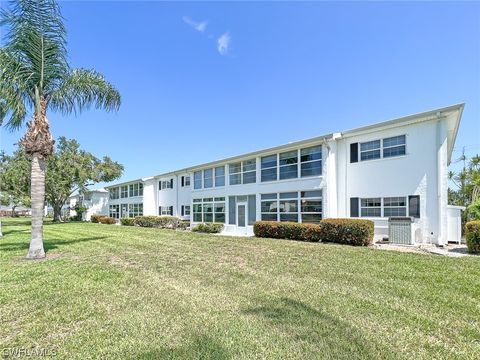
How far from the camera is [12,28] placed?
981cm

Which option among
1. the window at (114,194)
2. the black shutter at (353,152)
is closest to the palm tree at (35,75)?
the black shutter at (353,152)

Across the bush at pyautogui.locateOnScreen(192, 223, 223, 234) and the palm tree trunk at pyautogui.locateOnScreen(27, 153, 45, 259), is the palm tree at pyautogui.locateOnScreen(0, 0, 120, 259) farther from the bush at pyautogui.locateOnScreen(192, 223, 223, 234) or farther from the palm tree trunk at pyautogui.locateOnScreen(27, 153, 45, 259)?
the bush at pyautogui.locateOnScreen(192, 223, 223, 234)

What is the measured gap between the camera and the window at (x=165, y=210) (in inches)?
1243

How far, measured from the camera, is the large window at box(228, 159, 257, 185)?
20.9m

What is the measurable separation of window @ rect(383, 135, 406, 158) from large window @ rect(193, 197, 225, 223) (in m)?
12.8

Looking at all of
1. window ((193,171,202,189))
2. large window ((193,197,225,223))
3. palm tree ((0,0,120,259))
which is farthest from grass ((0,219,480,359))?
window ((193,171,202,189))

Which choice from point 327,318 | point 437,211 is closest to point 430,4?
point 437,211

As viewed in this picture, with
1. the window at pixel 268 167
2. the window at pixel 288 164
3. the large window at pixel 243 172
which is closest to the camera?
the window at pixel 288 164

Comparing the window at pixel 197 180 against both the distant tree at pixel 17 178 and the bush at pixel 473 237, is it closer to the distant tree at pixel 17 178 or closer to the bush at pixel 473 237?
the bush at pixel 473 237

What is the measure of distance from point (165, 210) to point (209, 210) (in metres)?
9.86

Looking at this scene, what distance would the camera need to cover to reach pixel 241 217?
70.0 ft

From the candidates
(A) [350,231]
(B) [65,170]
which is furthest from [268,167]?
(B) [65,170]

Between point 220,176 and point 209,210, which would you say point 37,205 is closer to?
point 220,176

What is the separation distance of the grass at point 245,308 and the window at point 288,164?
32.0 feet
